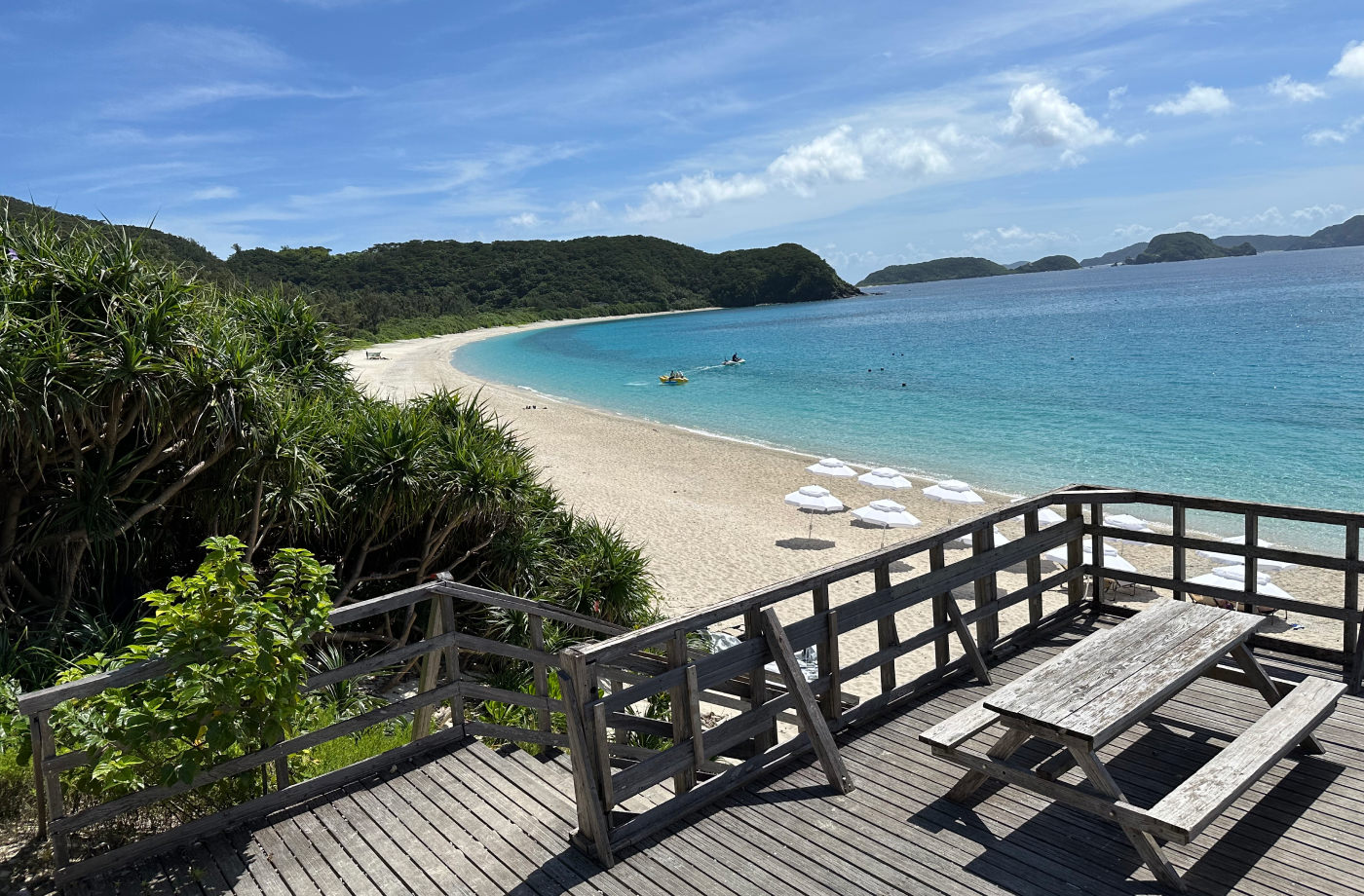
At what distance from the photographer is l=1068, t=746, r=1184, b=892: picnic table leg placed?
3.56 meters

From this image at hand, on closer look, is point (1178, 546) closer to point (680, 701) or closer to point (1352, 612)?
point (1352, 612)

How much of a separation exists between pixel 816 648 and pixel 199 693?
10.5ft

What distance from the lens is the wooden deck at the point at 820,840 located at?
3.73 meters

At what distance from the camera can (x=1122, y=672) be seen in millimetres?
4387

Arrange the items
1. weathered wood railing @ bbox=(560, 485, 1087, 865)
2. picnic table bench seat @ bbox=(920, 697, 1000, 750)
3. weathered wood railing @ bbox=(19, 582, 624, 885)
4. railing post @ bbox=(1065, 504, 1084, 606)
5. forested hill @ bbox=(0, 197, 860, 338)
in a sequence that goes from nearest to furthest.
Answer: weathered wood railing @ bbox=(19, 582, 624, 885) → weathered wood railing @ bbox=(560, 485, 1087, 865) → picnic table bench seat @ bbox=(920, 697, 1000, 750) → railing post @ bbox=(1065, 504, 1084, 606) → forested hill @ bbox=(0, 197, 860, 338)

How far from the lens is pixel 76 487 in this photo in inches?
251

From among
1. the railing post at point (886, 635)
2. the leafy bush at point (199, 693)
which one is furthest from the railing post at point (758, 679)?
the leafy bush at point (199, 693)

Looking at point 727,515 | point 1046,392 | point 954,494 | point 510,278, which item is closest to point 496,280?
point 510,278

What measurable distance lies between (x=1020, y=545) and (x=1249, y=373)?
48697 millimetres

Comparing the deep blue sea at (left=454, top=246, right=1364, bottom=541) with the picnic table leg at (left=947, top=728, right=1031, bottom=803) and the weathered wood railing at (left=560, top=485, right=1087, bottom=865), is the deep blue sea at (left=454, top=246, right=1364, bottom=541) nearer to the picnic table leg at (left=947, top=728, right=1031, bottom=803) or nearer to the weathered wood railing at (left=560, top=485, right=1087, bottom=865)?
the weathered wood railing at (left=560, top=485, right=1087, bottom=865)

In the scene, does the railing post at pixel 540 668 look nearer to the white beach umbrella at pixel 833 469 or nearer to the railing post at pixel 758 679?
the railing post at pixel 758 679

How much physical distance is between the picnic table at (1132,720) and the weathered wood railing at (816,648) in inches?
32.3

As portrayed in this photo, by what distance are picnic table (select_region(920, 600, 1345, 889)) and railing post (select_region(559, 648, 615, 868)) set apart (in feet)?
5.02

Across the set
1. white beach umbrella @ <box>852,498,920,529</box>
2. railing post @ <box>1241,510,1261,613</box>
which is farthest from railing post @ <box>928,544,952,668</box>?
white beach umbrella @ <box>852,498,920,529</box>
